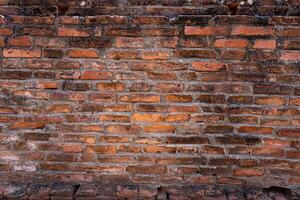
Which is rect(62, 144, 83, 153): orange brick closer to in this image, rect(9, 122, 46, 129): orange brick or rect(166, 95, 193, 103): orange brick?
rect(9, 122, 46, 129): orange brick

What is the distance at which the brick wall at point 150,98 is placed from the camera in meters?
2.18

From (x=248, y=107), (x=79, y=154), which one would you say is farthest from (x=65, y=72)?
(x=248, y=107)

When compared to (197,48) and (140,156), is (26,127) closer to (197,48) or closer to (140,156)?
(140,156)

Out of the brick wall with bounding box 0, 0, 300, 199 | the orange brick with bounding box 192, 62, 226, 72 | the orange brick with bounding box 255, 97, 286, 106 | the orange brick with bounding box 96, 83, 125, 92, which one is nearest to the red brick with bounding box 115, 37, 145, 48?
the brick wall with bounding box 0, 0, 300, 199

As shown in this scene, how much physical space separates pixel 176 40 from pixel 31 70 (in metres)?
1.10

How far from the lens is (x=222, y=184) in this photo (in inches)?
94.9

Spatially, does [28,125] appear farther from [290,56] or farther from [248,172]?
[290,56]

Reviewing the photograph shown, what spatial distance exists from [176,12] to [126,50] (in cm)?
45

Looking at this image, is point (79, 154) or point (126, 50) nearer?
Result: point (126, 50)

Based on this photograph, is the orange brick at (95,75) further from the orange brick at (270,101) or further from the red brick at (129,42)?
the orange brick at (270,101)

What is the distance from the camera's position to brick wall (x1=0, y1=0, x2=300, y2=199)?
2180 mm

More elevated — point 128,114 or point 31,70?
point 31,70

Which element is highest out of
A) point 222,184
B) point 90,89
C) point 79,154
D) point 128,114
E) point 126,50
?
point 126,50

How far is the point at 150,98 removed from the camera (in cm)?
230
